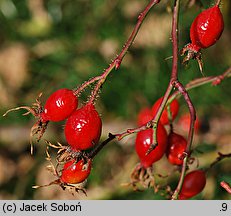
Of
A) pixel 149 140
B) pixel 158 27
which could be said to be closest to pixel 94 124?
pixel 149 140

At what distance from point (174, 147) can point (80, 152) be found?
0.38 metres

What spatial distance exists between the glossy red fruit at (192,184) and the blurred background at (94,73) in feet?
4.37

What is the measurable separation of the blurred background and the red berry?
66.0 inches

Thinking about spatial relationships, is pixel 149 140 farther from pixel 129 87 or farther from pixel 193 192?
pixel 129 87

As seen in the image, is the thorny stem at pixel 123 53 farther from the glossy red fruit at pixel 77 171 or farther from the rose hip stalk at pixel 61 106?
the glossy red fruit at pixel 77 171

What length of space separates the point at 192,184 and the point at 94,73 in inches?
65.8

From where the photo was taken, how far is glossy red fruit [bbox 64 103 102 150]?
1.60 meters

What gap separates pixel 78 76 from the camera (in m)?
3.45

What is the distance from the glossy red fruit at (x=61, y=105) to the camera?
1.67 metres

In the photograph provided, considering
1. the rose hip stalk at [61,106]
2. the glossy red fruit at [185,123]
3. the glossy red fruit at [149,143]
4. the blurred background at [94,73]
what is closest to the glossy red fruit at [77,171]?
the rose hip stalk at [61,106]

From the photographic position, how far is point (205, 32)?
162cm

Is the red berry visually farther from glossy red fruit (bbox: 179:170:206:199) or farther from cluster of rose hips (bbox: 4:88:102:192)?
glossy red fruit (bbox: 179:170:206:199)
